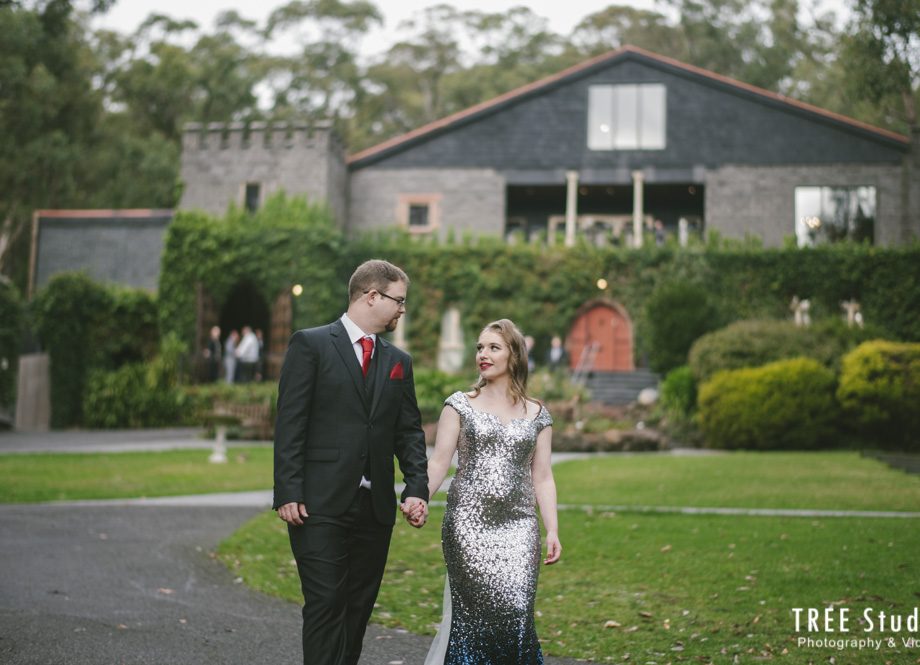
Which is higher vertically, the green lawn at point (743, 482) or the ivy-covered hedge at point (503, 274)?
the ivy-covered hedge at point (503, 274)

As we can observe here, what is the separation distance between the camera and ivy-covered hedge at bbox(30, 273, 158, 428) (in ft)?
91.3

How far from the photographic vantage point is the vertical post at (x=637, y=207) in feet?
101

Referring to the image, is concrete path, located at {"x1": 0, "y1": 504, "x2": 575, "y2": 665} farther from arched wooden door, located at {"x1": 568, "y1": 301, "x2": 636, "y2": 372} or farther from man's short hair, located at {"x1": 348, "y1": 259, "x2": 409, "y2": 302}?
arched wooden door, located at {"x1": 568, "y1": 301, "x2": 636, "y2": 372}

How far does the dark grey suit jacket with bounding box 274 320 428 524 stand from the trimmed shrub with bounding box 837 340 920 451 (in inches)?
657

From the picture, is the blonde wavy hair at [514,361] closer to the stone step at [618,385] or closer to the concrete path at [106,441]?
the concrete path at [106,441]

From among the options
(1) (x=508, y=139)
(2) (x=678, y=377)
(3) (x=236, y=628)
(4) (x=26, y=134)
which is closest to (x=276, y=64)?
(4) (x=26, y=134)

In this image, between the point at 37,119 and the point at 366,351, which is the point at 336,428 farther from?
the point at 37,119

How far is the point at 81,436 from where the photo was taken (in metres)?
24.4

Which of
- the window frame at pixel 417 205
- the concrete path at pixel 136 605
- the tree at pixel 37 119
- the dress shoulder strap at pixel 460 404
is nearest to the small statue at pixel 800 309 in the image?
the window frame at pixel 417 205

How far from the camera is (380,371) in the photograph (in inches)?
179

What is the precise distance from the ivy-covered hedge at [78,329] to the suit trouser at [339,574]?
25.7 metres

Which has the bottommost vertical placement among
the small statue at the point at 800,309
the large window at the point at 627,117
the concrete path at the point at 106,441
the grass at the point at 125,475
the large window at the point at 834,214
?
the concrete path at the point at 106,441

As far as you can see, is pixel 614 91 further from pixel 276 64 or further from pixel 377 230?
pixel 276 64

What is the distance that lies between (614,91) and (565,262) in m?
6.30
